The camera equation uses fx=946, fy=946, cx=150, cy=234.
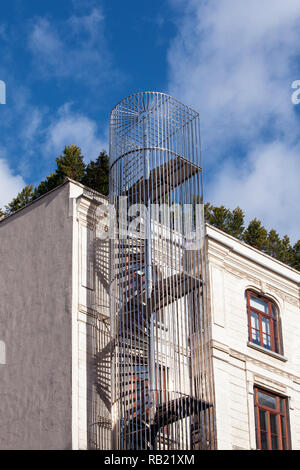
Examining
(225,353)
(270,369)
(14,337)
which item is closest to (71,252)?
(14,337)

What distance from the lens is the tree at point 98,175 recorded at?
121 feet

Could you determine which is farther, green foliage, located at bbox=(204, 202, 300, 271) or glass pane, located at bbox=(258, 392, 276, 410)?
green foliage, located at bbox=(204, 202, 300, 271)

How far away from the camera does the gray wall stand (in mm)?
23672

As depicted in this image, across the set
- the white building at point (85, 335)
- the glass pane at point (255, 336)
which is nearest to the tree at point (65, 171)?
the white building at point (85, 335)

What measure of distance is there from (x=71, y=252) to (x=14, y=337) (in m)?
2.91

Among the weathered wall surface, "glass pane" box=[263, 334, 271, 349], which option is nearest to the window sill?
the weathered wall surface

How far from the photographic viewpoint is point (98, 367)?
24219 millimetres

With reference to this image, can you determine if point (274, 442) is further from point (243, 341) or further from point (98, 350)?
point (98, 350)

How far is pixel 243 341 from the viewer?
2658cm

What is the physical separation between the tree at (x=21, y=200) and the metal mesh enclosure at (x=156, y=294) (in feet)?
35.8

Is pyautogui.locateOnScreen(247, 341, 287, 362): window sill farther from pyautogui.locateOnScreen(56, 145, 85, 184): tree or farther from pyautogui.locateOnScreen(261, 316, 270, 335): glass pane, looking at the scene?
pyautogui.locateOnScreen(56, 145, 85, 184): tree

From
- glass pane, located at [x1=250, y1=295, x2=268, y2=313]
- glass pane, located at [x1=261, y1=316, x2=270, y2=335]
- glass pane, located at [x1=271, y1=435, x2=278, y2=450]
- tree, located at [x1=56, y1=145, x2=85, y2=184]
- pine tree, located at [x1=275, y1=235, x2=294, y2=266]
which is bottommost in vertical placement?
glass pane, located at [x1=271, y1=435, x2=278, y2=450]
